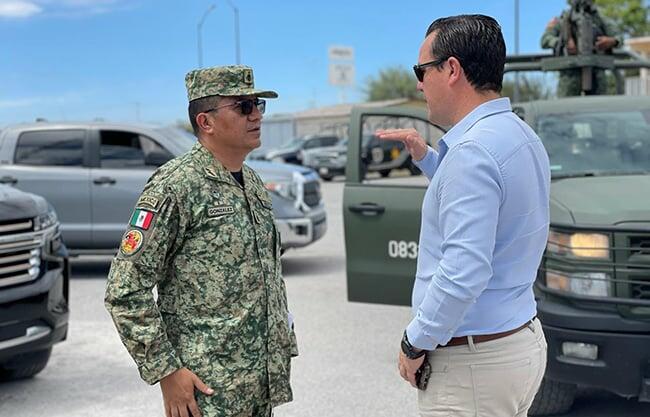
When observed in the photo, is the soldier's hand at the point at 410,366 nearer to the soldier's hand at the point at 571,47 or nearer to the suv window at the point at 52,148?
the soldier's hand at the point at 571,47

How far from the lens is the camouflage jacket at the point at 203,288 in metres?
2.20

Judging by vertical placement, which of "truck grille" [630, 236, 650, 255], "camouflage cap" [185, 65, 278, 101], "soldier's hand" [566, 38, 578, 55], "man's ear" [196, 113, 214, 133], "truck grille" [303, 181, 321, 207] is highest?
"soldier's hand" [566, 38, 578, 55]

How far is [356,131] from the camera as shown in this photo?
17.9 ft

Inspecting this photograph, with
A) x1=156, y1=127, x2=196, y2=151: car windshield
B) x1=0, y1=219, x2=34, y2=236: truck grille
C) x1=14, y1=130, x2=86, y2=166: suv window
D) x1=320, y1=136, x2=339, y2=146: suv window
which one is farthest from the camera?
x1=320, y1=136, x2=339, y2=146: suv window

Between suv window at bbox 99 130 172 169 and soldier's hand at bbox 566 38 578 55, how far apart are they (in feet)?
14.7

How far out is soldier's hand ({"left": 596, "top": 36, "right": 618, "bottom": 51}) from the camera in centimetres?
Result: 655

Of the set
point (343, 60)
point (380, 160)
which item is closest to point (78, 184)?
point (380, 160)

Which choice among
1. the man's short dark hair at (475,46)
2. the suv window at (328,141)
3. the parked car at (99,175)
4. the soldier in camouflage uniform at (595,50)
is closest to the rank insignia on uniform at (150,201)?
the man's short dark hair at (475,46)

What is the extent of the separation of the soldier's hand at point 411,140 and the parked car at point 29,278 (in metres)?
2.70

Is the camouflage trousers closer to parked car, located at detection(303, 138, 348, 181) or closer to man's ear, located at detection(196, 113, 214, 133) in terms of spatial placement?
man's ear, located at detection(196, 113, 214, 133)

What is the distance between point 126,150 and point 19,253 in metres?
4.34

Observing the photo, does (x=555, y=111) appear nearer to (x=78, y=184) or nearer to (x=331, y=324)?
(x=331, y=324)

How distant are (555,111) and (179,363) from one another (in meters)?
3.82

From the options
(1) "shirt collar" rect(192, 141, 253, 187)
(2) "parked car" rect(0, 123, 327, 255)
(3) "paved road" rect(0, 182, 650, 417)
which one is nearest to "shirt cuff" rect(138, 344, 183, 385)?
(1) "shirt collar" rect(192, 141, 253, 187)
